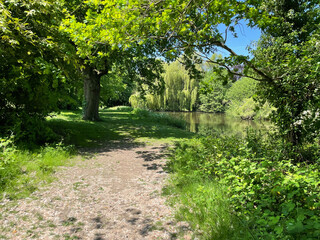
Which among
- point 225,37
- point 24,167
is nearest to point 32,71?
point 24,167

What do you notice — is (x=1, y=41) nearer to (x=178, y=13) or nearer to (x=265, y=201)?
(x=178, y=13)

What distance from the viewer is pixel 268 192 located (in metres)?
3.13

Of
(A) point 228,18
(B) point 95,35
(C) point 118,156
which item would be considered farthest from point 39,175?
(A) point 228,18

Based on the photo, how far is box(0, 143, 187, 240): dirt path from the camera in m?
3.04

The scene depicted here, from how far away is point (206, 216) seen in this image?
3.11 metres

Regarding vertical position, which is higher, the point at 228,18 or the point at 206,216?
the point at 228,18

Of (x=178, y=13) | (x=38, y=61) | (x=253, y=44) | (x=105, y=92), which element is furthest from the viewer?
(x=105, y=92)

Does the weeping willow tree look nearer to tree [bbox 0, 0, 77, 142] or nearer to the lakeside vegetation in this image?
tree [bbox 0, 0, 77, 142]

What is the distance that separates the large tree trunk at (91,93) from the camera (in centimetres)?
1308

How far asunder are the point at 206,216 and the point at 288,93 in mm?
4403

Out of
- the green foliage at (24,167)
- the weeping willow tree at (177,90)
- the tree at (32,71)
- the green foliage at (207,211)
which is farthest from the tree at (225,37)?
the weeping willow tree at (177,90)

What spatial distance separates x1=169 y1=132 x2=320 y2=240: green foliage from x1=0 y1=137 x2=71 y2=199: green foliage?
10.2 ft

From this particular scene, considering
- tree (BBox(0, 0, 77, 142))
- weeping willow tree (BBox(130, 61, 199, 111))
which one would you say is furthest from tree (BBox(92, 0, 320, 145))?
weeping willow tree (BBox(130, 61, 199, 111))

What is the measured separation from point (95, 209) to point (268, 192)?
290 cm
